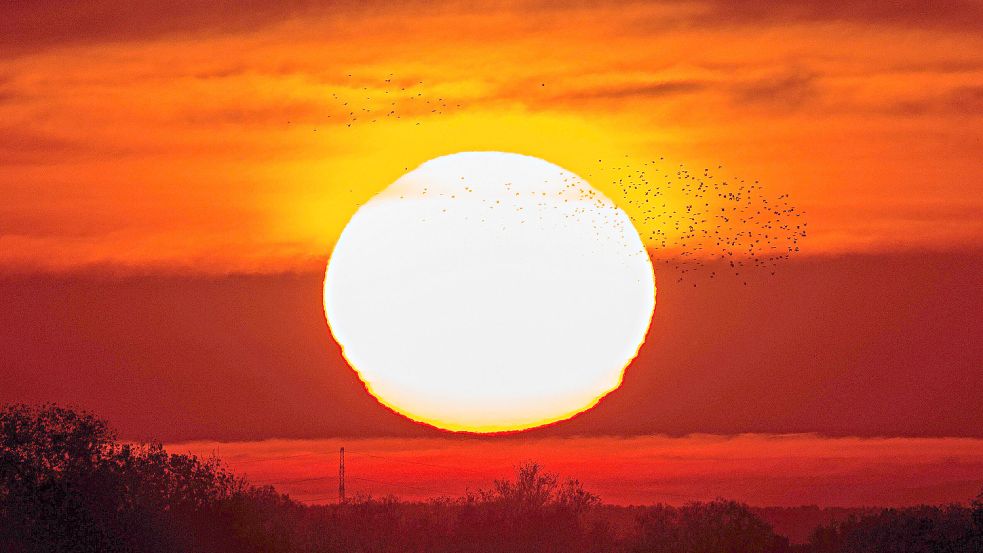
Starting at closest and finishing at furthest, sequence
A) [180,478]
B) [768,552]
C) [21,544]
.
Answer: [21,544], [180,478], [768,552]

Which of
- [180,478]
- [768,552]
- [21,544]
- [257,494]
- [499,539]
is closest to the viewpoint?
[21,544]

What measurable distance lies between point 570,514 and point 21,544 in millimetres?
48551

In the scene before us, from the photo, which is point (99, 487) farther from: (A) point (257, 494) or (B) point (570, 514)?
(B) point (570, 514)

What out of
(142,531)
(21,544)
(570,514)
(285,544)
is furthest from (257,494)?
(570,514)

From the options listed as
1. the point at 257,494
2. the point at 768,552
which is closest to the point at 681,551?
the point at 768,552

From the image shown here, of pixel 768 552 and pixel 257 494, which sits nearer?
pixel 257 494

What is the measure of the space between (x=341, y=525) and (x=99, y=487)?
1070 inches

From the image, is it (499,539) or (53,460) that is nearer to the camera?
(53,460)

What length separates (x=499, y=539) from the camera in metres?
118

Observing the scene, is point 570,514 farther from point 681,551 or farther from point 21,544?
point 21,544

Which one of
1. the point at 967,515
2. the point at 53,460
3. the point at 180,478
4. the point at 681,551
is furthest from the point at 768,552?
the point at 53,460

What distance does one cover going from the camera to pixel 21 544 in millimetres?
82250

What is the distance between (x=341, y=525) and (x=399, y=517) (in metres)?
6.99

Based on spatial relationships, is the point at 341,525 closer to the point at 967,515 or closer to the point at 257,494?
the point at 257,494
